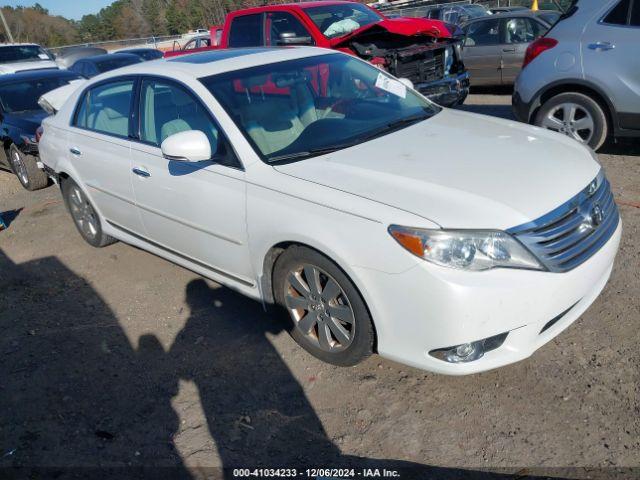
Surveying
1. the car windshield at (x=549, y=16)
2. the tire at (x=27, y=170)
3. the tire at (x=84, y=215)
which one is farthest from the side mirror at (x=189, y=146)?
the car windshield at (x=549, y=16)

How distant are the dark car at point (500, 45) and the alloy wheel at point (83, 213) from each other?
7.48m

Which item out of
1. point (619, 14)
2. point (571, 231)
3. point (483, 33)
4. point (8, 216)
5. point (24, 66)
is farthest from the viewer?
point (24, 66)

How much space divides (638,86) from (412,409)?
14.0 feet

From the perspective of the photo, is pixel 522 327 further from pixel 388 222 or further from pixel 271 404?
pixel 271 404

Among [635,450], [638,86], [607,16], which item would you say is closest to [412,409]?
[635,450]

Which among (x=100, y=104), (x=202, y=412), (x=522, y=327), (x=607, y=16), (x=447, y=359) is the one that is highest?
(x=607, y=16)

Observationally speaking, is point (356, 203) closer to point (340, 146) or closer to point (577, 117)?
point (340, 146)

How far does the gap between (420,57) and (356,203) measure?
4.93m

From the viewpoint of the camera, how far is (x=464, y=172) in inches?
111

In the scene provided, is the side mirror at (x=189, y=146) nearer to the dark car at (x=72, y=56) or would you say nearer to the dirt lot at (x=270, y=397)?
the dirt lot at (x=270, y=397)

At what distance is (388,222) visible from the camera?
2561mm

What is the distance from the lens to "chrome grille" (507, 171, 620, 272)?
2.52 m

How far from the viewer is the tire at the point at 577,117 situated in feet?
18.7

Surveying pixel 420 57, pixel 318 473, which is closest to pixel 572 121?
pixel 420 57
